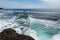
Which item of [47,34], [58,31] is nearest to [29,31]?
[47,34]

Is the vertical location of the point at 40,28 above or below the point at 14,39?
below

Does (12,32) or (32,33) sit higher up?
(12,32)

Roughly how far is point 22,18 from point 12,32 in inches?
336

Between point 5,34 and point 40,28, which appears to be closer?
point 5,34

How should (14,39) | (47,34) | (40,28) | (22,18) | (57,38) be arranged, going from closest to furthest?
(14,39), (57,38), (47,34), (40,28), (22,18)

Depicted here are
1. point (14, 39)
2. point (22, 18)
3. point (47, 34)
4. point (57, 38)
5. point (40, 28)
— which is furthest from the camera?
point (22, 18)

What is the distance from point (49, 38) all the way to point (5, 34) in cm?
404

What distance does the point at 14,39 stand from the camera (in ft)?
27.3

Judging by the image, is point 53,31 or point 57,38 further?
point 53,31

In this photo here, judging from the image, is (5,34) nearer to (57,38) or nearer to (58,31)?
(57,38)

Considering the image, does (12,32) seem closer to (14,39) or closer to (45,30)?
(14,39)

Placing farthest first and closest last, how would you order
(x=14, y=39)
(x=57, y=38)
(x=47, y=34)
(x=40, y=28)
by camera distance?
(x=40, y=28) < (x=47, y=34) < (x=57, y=38) < (x=14, y=39)

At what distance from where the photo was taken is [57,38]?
1130 cm

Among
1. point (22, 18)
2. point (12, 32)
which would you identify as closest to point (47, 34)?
point (12, 32)
